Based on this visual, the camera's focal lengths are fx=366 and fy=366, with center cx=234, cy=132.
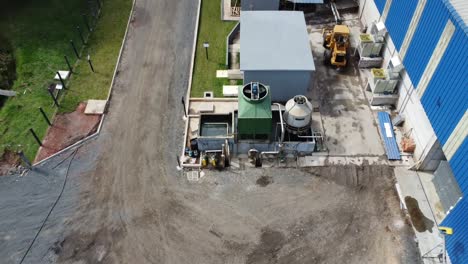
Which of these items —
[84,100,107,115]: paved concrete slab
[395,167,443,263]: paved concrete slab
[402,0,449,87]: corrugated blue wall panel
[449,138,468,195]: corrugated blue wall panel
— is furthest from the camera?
[84,100,107,115]: paved concrete slab

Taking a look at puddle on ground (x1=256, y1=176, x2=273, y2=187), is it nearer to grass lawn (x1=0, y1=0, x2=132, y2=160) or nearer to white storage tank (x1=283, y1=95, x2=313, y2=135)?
white storage tank (x1=283, y1=95, x2=313, y2=135)

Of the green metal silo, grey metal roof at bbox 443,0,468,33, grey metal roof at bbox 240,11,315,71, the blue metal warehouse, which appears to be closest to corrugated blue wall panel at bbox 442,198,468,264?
the blue metal warehouse

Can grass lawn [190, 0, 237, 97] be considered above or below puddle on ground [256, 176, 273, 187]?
above

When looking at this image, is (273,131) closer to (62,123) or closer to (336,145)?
(336,145)

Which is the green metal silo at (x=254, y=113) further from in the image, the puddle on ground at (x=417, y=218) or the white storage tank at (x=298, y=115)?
the puddle on ground at (x=417, y=218)

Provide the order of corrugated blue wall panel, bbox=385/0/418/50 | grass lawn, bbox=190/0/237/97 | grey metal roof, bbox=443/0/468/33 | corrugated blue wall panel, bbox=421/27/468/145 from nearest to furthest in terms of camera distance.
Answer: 1. corrugated blue wall panel, bbox=421/27/468/145
2. grey metal roof, bbox=443/0/468/33
3. corrugated blue wall panel, bbox=385/0/418/50
4. grass lawn, bbox=190/0/237/97

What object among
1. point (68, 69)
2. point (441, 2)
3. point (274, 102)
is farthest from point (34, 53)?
point (441, 2)
